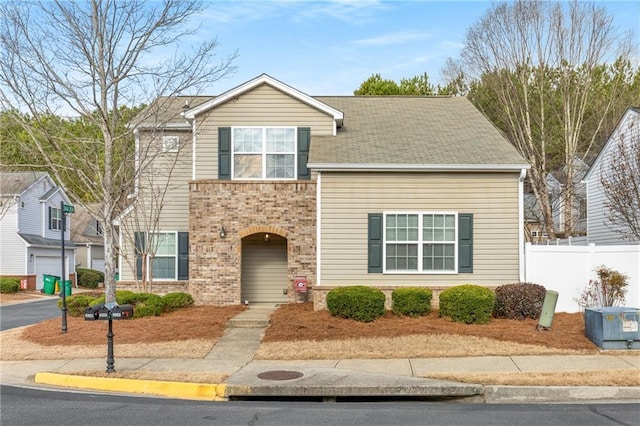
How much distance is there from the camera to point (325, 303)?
16.8m

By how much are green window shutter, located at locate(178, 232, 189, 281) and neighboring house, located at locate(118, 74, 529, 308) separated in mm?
44

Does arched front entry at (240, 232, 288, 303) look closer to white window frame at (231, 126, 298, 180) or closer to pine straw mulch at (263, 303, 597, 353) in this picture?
white window frame at (231, 126, 298, 180)

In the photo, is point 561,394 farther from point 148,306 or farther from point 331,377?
point 148,306

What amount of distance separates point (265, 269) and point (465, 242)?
616 cm

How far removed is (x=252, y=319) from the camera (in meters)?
16.2

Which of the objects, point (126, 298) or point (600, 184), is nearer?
point (126, 298)

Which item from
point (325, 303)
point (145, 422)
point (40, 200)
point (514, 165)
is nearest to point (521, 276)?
point (514, 165)

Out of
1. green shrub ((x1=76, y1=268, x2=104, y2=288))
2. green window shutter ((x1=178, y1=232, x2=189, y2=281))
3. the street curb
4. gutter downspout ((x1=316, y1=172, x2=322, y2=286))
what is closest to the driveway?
green window shutter ((x1=178, y1=232, x2=189, y2=281))

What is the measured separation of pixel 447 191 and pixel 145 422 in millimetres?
11118

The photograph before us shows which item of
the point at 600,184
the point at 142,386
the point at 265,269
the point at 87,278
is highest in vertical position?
the point at 600,184

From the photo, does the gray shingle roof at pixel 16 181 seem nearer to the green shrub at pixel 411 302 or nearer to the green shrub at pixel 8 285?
the green shrub at pixel 8 285

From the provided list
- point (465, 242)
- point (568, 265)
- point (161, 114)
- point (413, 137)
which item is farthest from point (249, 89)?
point (568, 265)

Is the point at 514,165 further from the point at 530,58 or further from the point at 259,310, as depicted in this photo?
the point at 530,58

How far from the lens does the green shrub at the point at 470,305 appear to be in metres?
15.0
